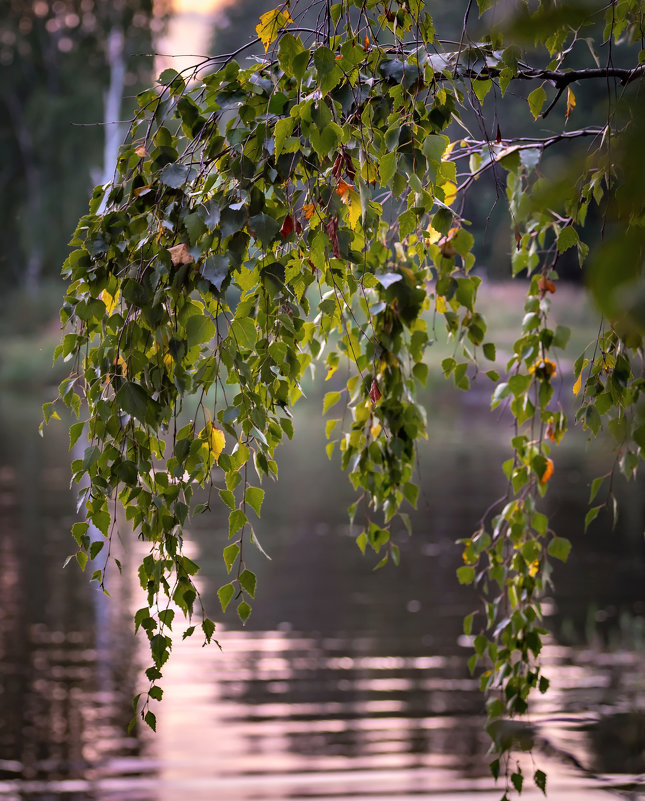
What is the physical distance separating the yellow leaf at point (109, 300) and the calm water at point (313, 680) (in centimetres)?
68

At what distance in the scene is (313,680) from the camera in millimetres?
4246

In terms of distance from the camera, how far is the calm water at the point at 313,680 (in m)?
3.18

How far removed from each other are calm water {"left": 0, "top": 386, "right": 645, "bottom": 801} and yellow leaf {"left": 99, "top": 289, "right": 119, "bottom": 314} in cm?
68

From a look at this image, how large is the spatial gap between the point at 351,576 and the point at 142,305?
533 centimetres

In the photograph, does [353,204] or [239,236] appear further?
[353,204]

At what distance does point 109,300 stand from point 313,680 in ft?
10.8

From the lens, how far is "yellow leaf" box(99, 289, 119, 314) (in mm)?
1205

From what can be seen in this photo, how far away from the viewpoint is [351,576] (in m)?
6.27

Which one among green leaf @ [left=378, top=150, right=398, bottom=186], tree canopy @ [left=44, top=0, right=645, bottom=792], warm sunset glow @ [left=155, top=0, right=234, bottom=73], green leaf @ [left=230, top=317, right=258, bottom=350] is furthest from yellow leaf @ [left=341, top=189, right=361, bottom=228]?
warm sunset glow @ [left=155, top=0, right=234, bottom=73]

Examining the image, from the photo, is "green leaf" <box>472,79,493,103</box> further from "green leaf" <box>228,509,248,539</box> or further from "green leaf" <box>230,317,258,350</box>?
"green leaf" <box>228,509,248,539</box>

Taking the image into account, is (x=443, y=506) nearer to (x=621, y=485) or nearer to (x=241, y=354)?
(x=621, y=485)

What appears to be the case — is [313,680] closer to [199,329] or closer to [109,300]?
[109,300]

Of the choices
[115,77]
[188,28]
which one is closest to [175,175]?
[115,77]

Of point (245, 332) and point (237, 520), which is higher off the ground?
point (245, 332)
